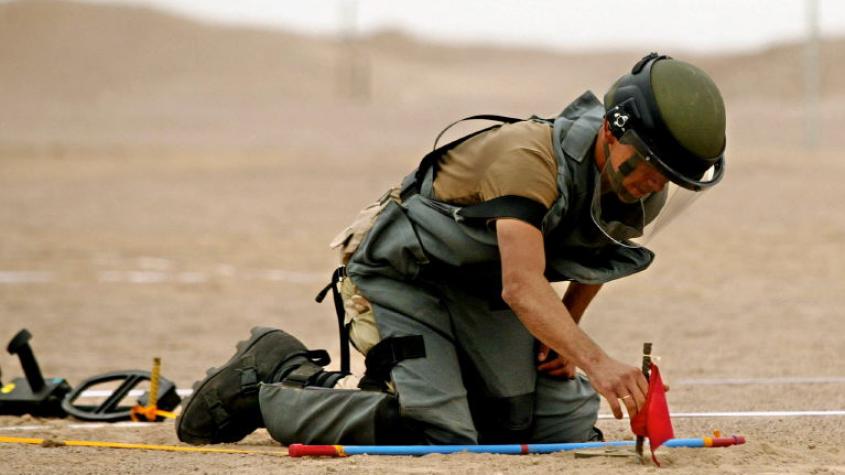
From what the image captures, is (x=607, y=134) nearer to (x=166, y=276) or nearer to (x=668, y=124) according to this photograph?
(x=668, y=124)

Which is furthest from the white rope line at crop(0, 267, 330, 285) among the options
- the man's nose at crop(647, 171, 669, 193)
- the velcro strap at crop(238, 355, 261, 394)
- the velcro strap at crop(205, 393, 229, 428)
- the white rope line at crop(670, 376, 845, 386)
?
the man's nose at crop(647, 171, 669, 193)

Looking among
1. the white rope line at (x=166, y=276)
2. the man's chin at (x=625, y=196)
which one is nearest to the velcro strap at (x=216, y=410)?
the man's chin at (x=625, y=196)

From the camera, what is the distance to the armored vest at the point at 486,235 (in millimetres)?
4418

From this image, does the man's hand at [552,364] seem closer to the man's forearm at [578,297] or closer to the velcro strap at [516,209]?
the man's forearm at [578,297]

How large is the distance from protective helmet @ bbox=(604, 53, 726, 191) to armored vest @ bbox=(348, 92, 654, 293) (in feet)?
0.75

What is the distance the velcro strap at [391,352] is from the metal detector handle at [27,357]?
172 cm

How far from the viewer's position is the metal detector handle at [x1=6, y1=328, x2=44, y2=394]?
569 centimetres

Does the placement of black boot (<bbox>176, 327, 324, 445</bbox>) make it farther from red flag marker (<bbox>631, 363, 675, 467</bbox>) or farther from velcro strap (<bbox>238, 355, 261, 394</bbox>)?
red flag marker (<bbox>631, 363, 675, 467</bbox>)

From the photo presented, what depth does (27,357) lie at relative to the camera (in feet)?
19.0

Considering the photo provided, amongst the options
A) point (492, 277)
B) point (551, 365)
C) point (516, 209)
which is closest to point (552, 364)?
point (551, 365)

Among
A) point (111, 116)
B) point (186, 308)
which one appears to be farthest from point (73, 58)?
point (186, 308)

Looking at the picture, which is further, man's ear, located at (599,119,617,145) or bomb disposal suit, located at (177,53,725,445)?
man's ear, located at (599,119,617,145)

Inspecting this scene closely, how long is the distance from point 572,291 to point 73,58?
191 feet

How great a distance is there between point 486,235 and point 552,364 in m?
0.77
